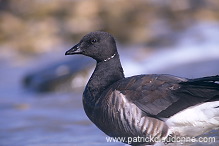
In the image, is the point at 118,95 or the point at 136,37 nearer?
the point at 118,95

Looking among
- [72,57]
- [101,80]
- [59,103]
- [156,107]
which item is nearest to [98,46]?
[101,80]

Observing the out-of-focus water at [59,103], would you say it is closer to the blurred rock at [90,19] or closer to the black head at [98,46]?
the black head at [98,46]

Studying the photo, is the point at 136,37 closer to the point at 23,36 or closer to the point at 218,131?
the point at 23,36

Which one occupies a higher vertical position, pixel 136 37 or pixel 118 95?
pixel 136 37

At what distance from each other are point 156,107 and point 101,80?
0.93m

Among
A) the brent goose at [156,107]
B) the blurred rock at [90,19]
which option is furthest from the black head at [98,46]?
the blurred rock at [90,19]

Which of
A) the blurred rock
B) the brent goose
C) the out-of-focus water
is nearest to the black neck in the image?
the brent goose

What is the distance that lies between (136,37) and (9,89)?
17.2 feet

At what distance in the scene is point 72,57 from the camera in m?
13.6

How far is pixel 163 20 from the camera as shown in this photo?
698 inches

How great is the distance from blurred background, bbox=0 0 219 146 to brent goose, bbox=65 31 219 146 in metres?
0.45

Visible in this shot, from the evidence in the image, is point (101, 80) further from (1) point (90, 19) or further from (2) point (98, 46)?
(1) point (90, 19)

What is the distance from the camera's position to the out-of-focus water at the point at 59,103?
7953 millimetres

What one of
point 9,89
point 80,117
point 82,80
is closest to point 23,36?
point 9,89
